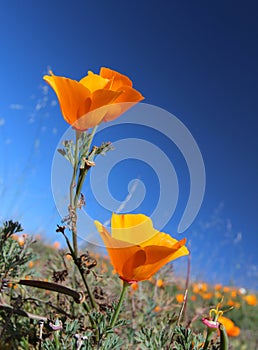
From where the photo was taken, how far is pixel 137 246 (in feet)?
2.16

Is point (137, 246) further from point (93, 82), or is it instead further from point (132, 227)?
point (93, 82)

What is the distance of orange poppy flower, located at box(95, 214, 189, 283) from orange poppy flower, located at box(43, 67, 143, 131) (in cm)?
17

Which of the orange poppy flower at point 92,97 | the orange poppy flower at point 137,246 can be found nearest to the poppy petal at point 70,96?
the orange poppy flower at point 92,97

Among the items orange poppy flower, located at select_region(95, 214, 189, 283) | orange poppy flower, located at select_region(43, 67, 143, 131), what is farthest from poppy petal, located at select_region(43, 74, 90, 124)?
orange poppy flower, located at select_region(95, 214, 189, 283)

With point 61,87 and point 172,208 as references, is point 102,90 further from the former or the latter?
point 172,208

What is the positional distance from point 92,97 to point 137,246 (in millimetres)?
231

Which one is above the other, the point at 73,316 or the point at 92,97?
the point at 92,97

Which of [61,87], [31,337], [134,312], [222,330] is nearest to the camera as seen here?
[222,330]

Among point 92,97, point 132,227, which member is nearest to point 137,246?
point 132,227

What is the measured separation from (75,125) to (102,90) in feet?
0.25

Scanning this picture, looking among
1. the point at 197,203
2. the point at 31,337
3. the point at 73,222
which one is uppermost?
the point at 197,203

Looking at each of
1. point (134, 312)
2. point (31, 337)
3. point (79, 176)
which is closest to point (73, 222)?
point (79, 176)

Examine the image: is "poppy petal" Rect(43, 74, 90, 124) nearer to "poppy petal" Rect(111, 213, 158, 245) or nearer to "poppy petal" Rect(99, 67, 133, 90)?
"poppy petal" Rect(99, 67, 133, 90)

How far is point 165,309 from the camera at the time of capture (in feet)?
4.31
